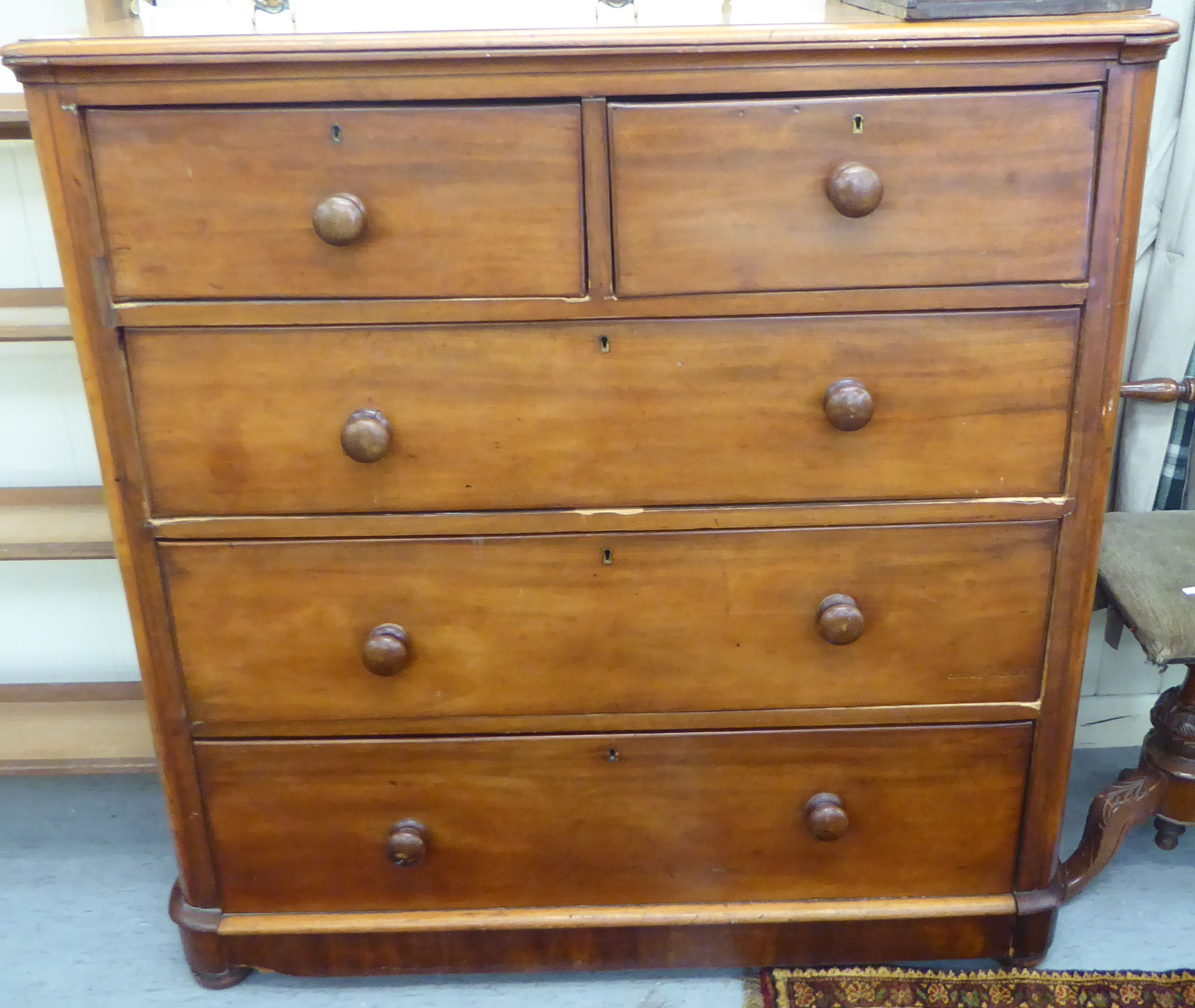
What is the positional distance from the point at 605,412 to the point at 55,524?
3.08ft

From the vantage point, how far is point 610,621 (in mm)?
1219

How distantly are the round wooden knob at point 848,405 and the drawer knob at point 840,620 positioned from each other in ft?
0.69

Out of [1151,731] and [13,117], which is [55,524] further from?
[1151,731]

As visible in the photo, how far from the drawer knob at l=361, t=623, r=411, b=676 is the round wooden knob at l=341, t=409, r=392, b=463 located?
0.70ft

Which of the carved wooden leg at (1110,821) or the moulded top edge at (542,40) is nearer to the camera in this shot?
the moulded top edge at (542,40)

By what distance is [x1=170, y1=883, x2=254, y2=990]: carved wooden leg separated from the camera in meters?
1.36

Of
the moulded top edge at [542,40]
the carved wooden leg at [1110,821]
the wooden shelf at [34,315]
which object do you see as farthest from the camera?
the carved wooden leg at [1110,821]

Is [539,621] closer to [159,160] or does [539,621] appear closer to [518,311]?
[518,311]

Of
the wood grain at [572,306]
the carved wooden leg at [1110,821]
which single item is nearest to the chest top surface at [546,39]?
the wood grain at [572,306]

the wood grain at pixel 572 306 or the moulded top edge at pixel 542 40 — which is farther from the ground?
the moulded top edge at pixel 542 40

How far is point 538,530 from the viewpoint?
1179mm

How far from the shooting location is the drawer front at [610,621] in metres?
1.19

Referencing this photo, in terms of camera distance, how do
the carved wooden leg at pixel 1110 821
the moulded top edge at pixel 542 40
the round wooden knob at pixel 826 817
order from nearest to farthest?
the moulded top edge at pixel 542 40
the round wooden knob at pixel 826 817
the carved wooden leg at pixel 1110 821

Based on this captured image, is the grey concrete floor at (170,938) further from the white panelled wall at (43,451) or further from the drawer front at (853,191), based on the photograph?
the drawer front at (853,191)
